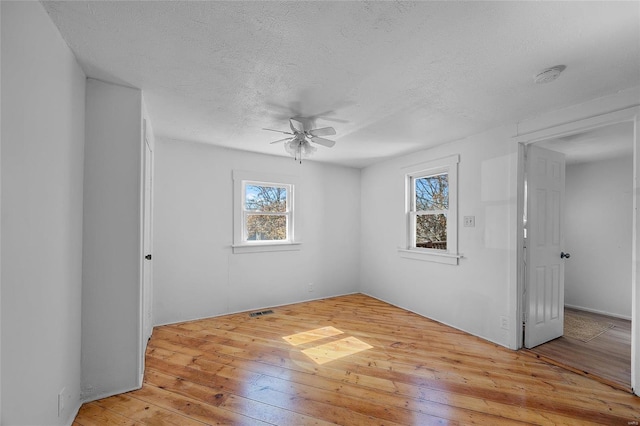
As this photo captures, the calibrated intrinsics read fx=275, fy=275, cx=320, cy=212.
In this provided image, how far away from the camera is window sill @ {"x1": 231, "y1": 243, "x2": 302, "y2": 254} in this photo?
400cm

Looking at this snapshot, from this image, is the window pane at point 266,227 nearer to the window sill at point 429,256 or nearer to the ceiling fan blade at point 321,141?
the ceiling fan blade at point 321,141

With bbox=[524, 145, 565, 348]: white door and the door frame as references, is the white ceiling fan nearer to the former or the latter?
the door frame

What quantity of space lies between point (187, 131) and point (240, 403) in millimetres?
2820

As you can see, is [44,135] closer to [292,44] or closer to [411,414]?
[292,44]

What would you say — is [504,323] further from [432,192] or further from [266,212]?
[266,212]

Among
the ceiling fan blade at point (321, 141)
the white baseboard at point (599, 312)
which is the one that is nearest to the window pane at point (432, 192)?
the ceiling fan blade at point (321, 141)

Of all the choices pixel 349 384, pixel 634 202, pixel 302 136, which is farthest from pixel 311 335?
pixel 634 202

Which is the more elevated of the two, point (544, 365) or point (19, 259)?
point (19, 259)

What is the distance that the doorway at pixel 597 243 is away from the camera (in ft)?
10.1

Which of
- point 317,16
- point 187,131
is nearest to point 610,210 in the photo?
point 317,16

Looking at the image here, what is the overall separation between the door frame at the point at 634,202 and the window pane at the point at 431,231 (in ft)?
3.48

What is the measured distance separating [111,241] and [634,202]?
4.11 meters

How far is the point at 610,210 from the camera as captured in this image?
13.4 feet

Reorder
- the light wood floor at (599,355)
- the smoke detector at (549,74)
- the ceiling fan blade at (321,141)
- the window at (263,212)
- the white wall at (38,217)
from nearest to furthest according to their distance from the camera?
the white wall at (38,217), the smoke detector at (549,74), the light wood floor at (599,355), the ceiling fan blade at (321,141), the window at (263,212)
